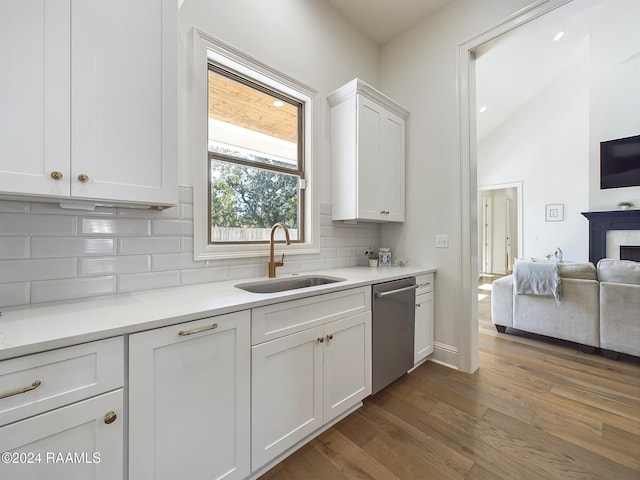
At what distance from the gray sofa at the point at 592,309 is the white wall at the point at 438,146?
4.34 ft

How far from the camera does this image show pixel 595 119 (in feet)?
16.0

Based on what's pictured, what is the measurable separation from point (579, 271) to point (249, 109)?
350 cm

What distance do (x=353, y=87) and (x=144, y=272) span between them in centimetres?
206

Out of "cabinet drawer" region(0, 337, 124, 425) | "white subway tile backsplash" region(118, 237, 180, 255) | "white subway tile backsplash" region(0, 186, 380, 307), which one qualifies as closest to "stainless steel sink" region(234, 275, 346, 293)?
"white subway tile backsplash" region(0, 186, 380, 307)

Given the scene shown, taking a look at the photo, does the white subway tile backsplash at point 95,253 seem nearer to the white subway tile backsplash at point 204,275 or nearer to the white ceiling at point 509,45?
the white subway tile backsplash at point 204,275

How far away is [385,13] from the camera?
2.55 metres

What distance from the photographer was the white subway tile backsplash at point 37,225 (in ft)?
3.71

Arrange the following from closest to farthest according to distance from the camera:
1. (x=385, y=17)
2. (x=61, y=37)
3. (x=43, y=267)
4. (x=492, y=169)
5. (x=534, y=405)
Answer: (x=61, y=37), (x=43, y=267), (x=534, y=405), (x=385, y=17), (x=492, y=169)

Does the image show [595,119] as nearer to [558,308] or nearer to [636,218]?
[636,218]

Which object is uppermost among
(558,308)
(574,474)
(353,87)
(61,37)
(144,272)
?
(353,87)

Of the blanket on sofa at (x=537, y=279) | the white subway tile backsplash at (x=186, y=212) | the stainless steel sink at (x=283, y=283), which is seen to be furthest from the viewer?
the blanket on sofa at (x=537, y=279)

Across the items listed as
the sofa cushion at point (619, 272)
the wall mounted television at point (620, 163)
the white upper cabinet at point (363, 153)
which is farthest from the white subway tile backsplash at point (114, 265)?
the wall mounted television at point (620, 163)

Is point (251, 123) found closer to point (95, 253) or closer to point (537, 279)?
point (95, 253)

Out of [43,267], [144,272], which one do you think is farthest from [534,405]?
[43,267]
